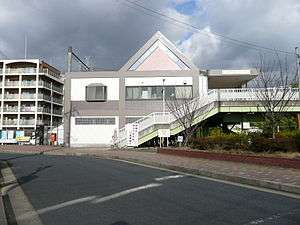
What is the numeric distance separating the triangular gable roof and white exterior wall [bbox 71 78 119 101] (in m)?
1.92

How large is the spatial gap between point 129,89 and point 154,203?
114ft

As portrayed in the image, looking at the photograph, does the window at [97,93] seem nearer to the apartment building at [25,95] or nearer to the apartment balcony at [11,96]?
the apartment building at [25,95]

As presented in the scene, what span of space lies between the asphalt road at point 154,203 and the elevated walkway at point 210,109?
2003cm

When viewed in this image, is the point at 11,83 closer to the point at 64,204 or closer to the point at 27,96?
the point at 27,96

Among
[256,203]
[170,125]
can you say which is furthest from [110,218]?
[170,125]

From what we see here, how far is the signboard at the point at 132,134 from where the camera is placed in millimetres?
32875

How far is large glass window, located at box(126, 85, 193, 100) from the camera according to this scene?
4159cm

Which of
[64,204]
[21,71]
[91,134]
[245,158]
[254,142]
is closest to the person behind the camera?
[64,204]

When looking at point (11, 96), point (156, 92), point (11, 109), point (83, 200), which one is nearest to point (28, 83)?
point (11, 96)

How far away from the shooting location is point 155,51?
4375 cm

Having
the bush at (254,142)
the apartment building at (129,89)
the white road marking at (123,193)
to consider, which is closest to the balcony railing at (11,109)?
the apartment building at (129,89)

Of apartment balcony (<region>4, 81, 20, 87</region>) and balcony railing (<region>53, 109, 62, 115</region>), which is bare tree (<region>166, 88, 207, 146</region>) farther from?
balcony railing (<region>53, 109, 62, 115</region>)

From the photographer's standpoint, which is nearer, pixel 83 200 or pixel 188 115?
pixel 83 200

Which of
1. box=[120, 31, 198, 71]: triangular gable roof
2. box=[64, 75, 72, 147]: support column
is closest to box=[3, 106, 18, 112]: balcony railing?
box=[64, 75, 72, 147]: support column
